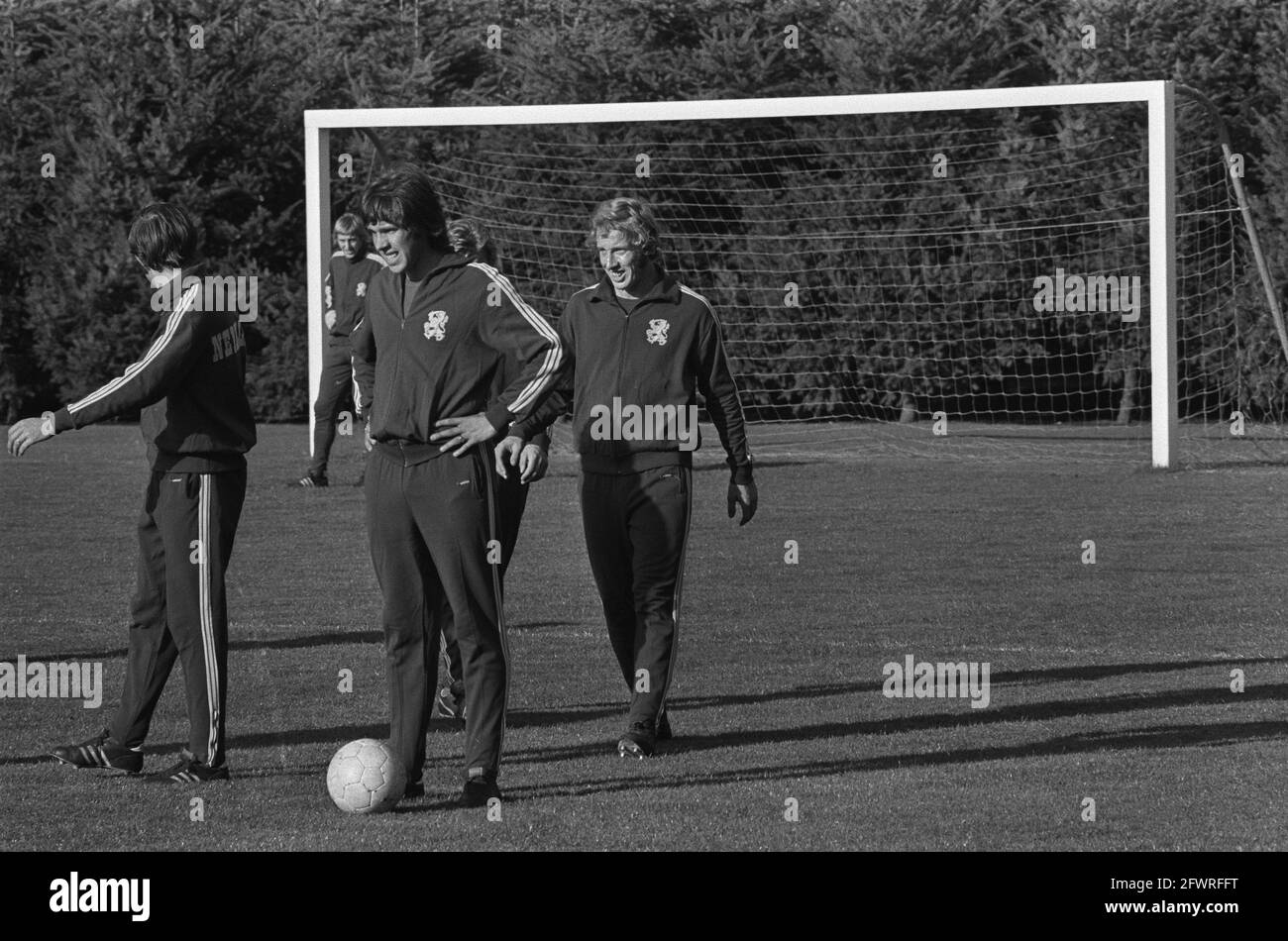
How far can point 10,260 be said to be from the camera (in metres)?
26.7

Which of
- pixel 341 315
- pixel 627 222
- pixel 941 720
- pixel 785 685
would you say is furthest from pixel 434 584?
pixel 341 315

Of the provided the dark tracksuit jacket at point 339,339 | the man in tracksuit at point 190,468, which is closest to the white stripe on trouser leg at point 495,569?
the man in tracksuit at point 190,468

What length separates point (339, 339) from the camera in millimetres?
12672

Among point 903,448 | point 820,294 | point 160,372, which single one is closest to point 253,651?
point 160,372

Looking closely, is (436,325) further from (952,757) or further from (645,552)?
(952,757)

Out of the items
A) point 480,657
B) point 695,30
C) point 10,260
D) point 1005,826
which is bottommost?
point 1005,826

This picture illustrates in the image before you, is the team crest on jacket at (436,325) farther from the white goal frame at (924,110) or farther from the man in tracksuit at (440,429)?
the white goal frame at (924,110)

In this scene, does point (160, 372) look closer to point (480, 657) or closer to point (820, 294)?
point (480, 657)

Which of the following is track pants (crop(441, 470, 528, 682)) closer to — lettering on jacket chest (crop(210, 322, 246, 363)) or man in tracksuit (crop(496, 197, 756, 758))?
man in tracksuit (crop(496, 197, 756, 758))

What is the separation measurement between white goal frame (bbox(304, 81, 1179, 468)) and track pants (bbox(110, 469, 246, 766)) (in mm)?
9249

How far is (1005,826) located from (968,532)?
8.43m

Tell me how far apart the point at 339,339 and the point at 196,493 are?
6.36 meters

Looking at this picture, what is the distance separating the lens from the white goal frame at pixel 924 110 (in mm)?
15836

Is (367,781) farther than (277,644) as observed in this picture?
No
